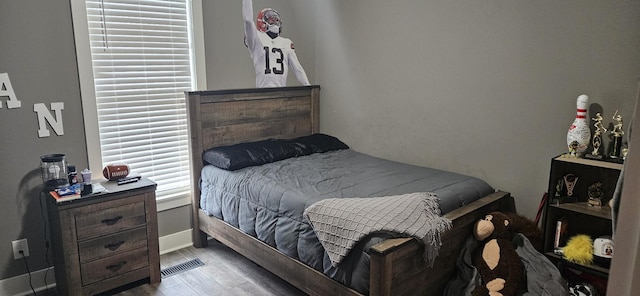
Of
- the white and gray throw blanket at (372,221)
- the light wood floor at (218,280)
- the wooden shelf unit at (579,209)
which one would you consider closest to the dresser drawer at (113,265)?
the light wood floor at (218,280)

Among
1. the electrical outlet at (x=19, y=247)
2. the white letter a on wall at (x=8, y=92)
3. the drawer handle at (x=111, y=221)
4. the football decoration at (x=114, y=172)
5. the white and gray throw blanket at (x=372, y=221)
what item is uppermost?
the white letter a on wall at (x=8, y=92)

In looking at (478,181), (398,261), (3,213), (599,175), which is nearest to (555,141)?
(599,175)

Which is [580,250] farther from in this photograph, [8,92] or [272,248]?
[8,92]

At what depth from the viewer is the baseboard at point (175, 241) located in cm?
318

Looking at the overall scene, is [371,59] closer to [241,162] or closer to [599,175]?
[241,162]

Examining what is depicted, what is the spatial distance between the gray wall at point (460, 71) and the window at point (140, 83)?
29cm

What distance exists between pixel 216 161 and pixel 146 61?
870mm

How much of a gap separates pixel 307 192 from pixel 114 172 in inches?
50.8

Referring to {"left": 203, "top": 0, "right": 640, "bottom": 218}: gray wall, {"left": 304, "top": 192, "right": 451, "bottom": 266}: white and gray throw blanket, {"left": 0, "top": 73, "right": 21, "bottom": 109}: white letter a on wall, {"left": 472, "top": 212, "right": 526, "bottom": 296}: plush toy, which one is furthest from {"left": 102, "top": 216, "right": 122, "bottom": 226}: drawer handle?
{"left": 472, "top": 212, "right": 526, "bottom": 296}: plush toy

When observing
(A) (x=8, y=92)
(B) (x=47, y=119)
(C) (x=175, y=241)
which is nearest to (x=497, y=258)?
(C) (x=175, y=241)

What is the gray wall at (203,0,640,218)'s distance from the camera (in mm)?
2271

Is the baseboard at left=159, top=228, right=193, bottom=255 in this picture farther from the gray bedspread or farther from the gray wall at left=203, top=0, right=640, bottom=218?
the gray wall at left=203, top=0, right=640, bottom=218

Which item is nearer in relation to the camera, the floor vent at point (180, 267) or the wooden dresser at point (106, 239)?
the wooden dresser at point (106, 239)

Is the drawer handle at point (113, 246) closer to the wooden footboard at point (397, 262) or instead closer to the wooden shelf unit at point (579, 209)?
the wooden footboard at point (397, 262)
